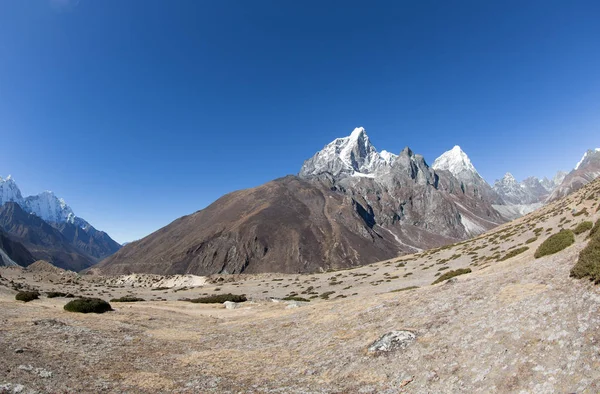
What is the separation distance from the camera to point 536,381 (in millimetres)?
7754

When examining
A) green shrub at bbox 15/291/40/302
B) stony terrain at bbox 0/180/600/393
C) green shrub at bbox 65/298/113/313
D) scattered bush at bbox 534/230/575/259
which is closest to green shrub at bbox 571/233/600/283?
stony terrain at bbox 0/180/600/393

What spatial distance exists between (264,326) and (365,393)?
12005 millimetres

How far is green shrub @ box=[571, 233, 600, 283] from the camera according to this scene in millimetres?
10242

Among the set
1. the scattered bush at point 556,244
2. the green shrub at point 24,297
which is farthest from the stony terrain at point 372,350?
the green shrub at point 24,297

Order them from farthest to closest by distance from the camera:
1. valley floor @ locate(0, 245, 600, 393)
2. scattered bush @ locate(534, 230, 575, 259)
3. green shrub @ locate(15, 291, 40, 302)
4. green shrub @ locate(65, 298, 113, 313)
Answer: green shrub @ locate(15, 291, 40, 302) → green shrub @ locate(65, 298, 113, 313) → scattered bush @ locate(534, 230, 575, 259) → valley floor @ locate(0, 245, 600, 393)

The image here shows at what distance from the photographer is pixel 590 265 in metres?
10.7

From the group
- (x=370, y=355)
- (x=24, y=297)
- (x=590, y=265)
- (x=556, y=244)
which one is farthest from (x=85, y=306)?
(x=556, y=244)

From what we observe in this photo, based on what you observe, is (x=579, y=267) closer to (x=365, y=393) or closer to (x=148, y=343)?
(x=365, y=393)

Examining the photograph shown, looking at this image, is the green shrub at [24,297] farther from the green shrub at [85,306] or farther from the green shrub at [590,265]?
the green shrub at [590,265]

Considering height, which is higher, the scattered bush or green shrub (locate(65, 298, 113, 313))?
the scattered bush

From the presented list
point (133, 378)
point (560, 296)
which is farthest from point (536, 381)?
point (133, 378)

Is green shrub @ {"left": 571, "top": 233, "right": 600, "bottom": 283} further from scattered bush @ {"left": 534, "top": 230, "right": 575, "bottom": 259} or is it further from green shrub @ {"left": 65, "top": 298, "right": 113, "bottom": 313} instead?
green shrub @ {"left": 65, "top": 298, "right": 113, "bottom": 313}

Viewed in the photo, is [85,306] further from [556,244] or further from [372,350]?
[556,244]

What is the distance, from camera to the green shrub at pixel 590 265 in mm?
10242
